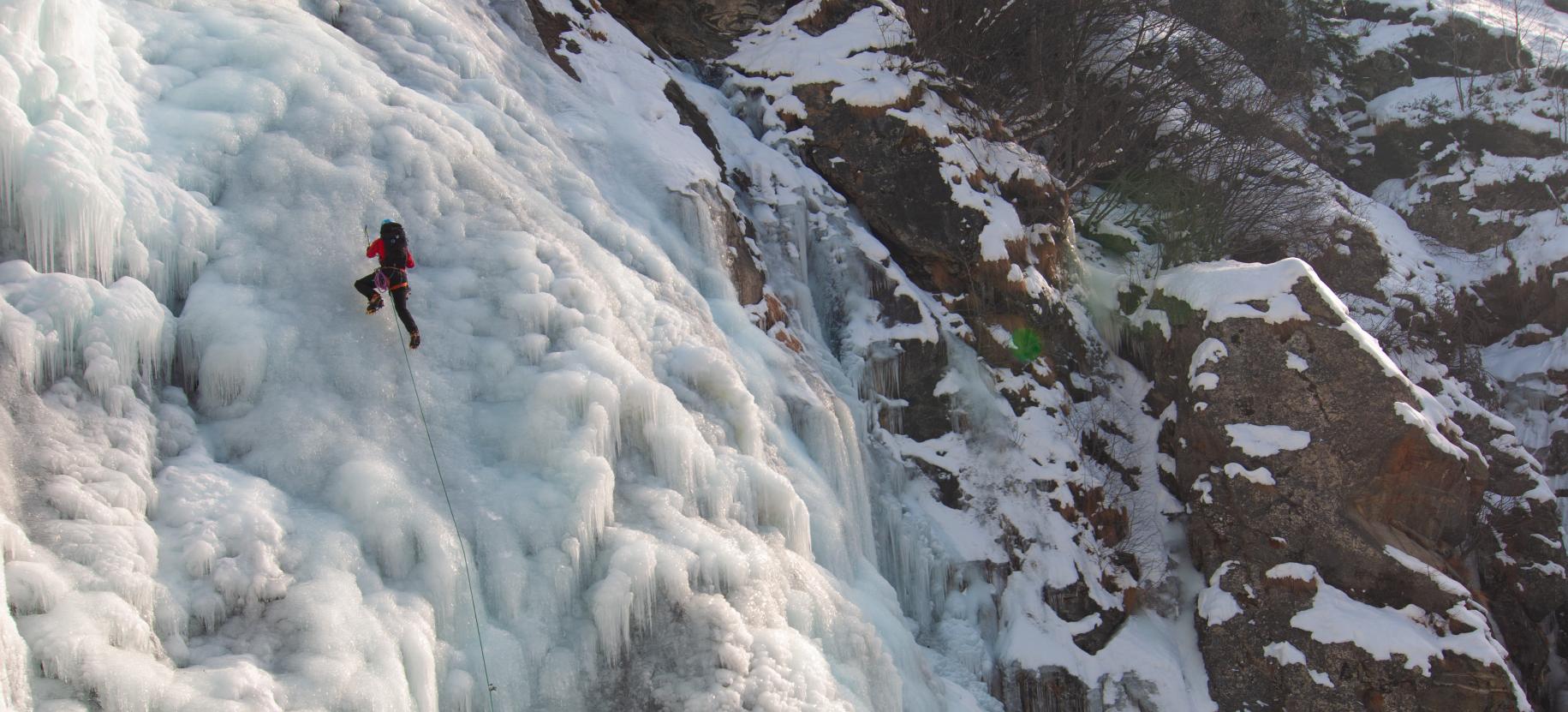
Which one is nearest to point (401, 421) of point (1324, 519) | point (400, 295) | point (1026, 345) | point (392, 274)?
point (400, 295)

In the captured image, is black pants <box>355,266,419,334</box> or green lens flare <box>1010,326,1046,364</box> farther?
green lens flare <box>1010,326,1046,364</box>

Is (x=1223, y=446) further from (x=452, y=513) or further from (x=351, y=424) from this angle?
(x=351, y=424)

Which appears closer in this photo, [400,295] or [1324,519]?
[400,295]

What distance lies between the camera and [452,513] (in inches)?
208

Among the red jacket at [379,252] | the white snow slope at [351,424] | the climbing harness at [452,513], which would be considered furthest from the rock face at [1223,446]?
the climbing harness at [452,513]

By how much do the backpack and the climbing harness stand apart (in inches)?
3.6

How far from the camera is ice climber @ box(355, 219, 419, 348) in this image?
18.7 feet

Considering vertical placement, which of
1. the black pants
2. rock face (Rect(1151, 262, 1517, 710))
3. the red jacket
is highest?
the red jacket

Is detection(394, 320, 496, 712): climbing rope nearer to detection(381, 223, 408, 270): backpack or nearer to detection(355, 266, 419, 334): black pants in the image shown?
detection(355, 266, 419, 334): black pants

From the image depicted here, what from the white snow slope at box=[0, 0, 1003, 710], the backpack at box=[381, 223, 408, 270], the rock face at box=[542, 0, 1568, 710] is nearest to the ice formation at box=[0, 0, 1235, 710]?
the white snow slope at box=[0, 0, 1003, 710]

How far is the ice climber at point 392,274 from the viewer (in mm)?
5688

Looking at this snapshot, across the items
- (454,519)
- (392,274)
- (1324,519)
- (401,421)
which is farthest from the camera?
(1324,519)

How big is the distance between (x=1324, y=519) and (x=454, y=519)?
790 centimetres

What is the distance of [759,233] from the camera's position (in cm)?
1016
